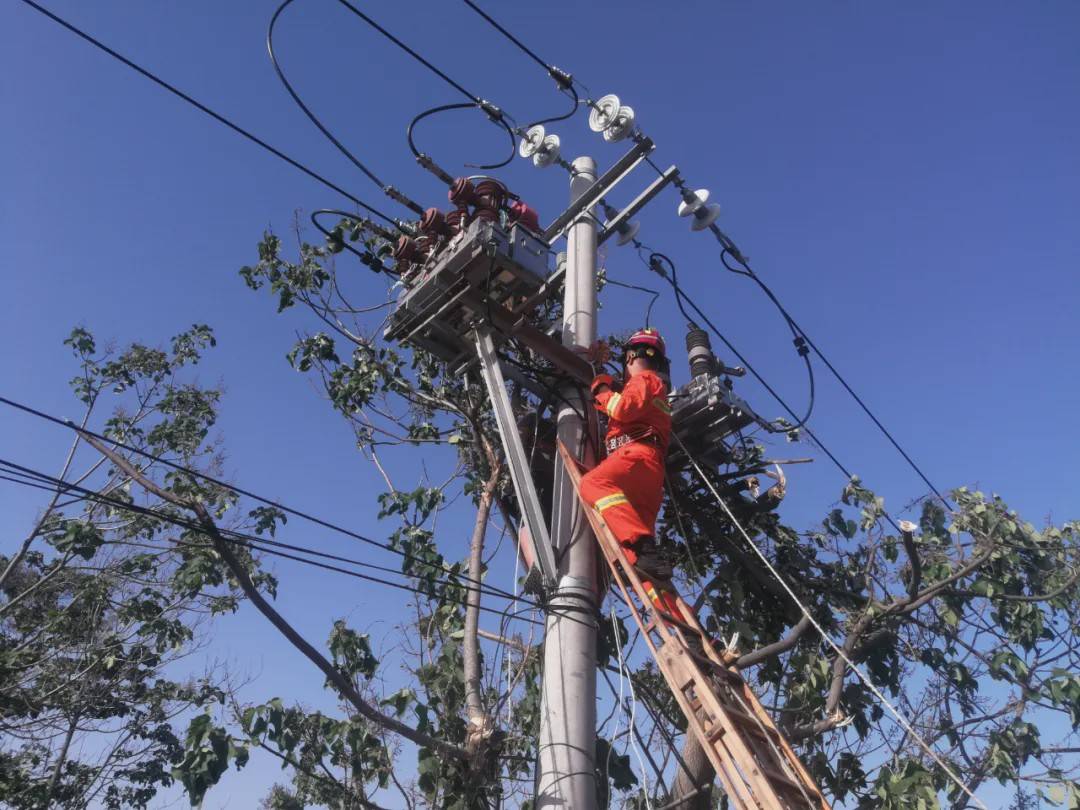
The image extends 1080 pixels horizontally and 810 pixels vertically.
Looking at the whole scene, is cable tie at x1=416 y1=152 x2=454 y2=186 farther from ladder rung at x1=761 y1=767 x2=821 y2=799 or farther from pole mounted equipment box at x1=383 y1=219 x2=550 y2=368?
ladder rung at x1=761 y1=767 x2=821 y2=799

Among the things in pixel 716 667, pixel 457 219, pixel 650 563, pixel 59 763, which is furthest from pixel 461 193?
pixel 59 763

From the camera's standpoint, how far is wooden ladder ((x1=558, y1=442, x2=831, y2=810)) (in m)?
3.77

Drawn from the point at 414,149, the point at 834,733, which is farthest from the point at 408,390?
the point at 834,733

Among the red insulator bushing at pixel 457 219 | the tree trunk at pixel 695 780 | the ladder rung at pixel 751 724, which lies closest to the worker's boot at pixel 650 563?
the ladder rung at pixel 751 724

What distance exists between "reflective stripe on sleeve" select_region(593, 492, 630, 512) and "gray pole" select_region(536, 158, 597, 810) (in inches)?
8.8

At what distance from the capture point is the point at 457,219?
20.8 feet

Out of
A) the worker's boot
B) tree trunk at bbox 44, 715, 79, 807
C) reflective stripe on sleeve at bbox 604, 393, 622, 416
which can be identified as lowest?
the worker's boot

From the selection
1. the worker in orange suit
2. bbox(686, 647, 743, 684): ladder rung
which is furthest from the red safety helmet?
bbox(686, 647, 743, 684): ladder rung

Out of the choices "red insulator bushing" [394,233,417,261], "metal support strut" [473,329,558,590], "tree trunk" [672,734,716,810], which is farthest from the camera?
"tree trunk" [672,734,716,810]

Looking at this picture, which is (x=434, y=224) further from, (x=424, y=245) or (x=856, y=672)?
(x=856, y=672)

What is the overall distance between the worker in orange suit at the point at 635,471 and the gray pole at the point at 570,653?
0.23 meters

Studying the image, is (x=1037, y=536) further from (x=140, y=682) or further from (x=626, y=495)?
(x=140, y=682)

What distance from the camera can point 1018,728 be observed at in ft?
23.4

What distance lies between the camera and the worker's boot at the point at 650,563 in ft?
15.9
